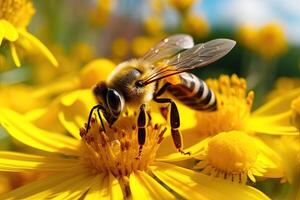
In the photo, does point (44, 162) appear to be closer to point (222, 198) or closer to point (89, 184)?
point (89, 184)

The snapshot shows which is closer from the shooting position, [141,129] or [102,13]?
[141,129]

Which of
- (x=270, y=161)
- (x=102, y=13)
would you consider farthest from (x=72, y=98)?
(x=102, y=13)

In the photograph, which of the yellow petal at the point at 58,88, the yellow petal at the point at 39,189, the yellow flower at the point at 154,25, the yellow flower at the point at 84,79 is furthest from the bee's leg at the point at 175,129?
the yellow flower at the point at 154,25

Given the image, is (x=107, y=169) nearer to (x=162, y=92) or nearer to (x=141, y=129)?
(x=141, y=129)

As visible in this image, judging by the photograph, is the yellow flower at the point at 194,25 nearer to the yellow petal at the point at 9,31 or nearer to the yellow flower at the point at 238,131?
the yellow flower at the point at 238,131

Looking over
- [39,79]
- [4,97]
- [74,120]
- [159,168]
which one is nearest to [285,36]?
[39,79]
